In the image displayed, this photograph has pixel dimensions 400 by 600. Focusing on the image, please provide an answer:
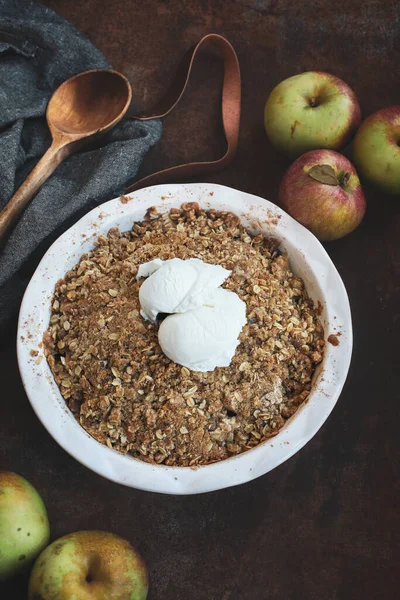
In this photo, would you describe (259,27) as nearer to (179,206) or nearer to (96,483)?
(179,206)

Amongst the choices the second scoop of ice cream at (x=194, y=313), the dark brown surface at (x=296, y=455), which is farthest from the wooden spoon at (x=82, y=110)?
the second scoop of ice cream at (x=194, y=313)

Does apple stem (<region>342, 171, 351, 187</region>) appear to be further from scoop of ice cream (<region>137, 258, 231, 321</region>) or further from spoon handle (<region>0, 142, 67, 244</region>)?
spoon handle (<region>0, 142, 67, 244</region>)

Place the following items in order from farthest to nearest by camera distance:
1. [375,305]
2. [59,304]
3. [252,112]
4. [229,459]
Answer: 1. [252,112]
2. [375,305]
3. [59,304]
4. [229,459]

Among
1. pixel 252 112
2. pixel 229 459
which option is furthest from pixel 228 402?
pixel 252 112

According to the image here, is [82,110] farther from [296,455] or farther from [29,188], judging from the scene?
[296,455]

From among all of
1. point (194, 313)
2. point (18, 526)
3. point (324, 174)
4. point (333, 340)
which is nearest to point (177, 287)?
point (194, 313)

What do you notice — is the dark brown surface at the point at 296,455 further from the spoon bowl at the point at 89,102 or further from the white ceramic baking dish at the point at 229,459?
the white ceramic baking dish at the point at 229,459

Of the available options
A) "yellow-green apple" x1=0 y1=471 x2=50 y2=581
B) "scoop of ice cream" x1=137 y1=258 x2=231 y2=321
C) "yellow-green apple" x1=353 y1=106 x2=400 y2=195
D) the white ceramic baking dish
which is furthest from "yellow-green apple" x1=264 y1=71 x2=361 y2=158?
"yellow-green apple" x1=0 y1=471 x2=50 y2=581
